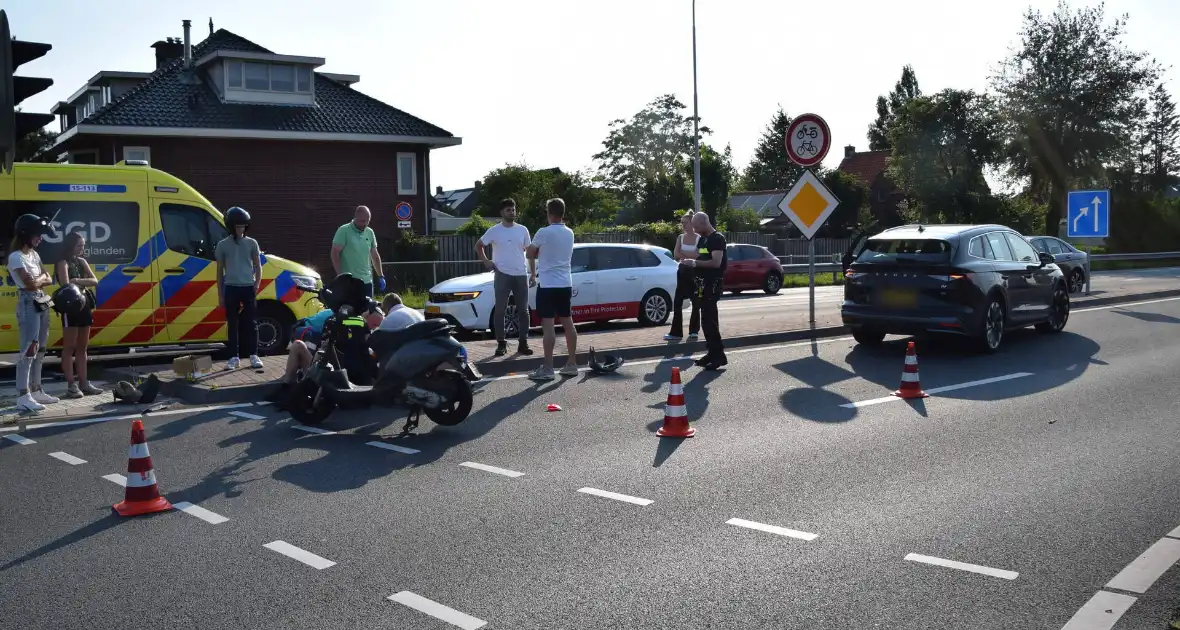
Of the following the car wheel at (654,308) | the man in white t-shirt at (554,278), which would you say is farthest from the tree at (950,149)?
the man in white t-shirt at (554,278)

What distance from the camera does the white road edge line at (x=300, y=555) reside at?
16.2 ft

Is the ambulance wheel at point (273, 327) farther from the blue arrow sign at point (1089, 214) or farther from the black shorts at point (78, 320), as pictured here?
the blue arrow sign at point (1089, 214)

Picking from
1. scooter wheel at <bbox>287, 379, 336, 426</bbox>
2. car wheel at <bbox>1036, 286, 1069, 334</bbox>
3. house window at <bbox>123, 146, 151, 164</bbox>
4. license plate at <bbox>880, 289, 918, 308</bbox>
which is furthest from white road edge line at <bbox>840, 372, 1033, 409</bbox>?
house window at <bbox>123, 146, 151, 164</bbox>

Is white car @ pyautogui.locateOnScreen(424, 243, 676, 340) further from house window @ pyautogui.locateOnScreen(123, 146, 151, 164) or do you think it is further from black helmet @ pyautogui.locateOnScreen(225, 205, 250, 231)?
house window @ pyautogui.locateOnScreen(123, 146, 151, 164)

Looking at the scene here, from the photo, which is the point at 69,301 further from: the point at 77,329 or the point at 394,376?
the point at 394,376

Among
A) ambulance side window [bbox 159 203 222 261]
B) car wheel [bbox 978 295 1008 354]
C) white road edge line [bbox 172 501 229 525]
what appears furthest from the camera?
ambulance side window [bbox 159 203 222 261]

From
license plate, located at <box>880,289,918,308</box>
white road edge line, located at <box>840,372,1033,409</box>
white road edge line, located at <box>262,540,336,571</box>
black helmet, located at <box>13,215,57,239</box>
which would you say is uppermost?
black helmet, located at <box>13,215,57,239</box>

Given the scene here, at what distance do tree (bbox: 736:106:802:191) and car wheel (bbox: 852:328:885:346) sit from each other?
347 ft

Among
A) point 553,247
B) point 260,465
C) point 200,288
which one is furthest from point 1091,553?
point 200,288

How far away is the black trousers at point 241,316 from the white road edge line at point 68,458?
12.7ft

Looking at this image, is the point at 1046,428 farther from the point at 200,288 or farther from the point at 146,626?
the point at 200,288

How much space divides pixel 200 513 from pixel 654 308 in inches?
465

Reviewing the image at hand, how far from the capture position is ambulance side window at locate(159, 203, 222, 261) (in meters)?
12.9

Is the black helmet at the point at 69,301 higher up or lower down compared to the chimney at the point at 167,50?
lower down
